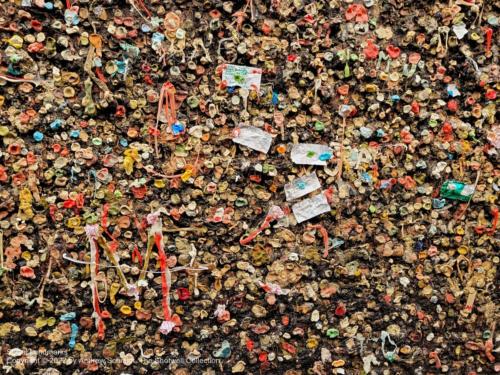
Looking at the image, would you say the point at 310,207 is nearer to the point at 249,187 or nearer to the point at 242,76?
the point at 249,187

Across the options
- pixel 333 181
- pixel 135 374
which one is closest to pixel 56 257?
pixel 135 374

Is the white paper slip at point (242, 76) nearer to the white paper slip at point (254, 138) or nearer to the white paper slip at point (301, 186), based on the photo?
the white paper slip at point (254, 138)

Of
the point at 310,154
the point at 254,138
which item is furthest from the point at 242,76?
the point at 310,154

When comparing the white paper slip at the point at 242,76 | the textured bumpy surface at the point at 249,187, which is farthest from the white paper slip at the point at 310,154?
the white paper slip at the point at 242,76

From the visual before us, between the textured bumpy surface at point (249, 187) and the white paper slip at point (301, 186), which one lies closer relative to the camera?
the textured bumpy surface at point (249, 187)

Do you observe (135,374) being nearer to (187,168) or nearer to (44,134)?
(187,168)

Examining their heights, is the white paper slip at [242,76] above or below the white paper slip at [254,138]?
above

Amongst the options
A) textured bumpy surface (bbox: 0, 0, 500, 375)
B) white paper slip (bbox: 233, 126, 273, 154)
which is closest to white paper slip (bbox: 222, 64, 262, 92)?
textured bumpy surface (bbox: 0, 0, 500, 375)
